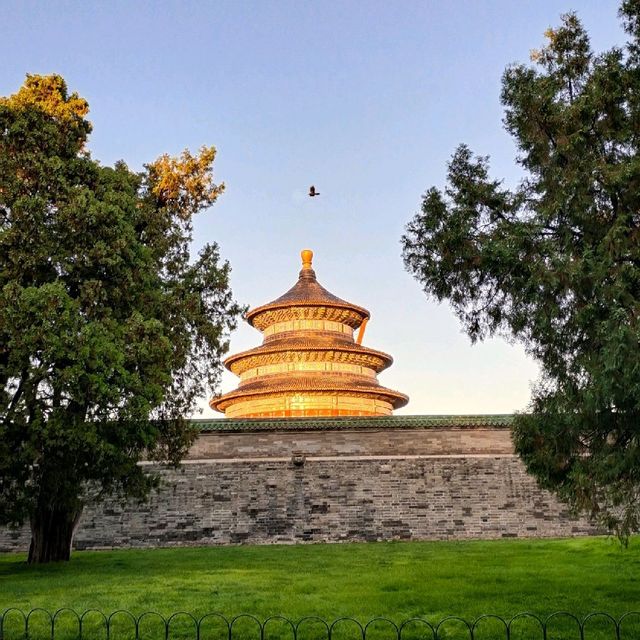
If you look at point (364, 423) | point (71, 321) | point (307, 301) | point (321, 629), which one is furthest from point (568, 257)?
point (307, 301)

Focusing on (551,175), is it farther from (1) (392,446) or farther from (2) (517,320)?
(1) (392,446)

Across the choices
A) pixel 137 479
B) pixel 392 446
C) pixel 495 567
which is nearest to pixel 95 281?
pixel 137 479

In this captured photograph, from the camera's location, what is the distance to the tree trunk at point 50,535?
13367 millimetres

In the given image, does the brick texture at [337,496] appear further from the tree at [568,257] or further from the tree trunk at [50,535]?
the tree at [568,257]

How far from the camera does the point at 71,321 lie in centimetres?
1115

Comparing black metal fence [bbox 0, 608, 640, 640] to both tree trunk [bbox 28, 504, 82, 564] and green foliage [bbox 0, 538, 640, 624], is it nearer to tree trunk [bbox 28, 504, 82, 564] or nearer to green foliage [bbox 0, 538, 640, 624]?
green foliage [bbox 0, 538, 640, 624]

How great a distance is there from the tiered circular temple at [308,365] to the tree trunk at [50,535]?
10.8m

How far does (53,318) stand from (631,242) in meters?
7.96

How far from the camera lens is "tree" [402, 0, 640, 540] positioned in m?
7.94

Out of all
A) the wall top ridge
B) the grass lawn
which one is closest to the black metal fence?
the grass lawn

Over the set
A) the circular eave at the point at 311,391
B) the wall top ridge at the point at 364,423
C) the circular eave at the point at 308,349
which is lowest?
the wall top ridge at the point at 364,423

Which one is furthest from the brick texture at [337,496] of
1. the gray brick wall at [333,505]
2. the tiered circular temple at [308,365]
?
the tiered circular temple at [308,365]

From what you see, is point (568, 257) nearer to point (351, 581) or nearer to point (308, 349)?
point (351, 581)

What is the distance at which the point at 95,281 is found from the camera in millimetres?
11883
